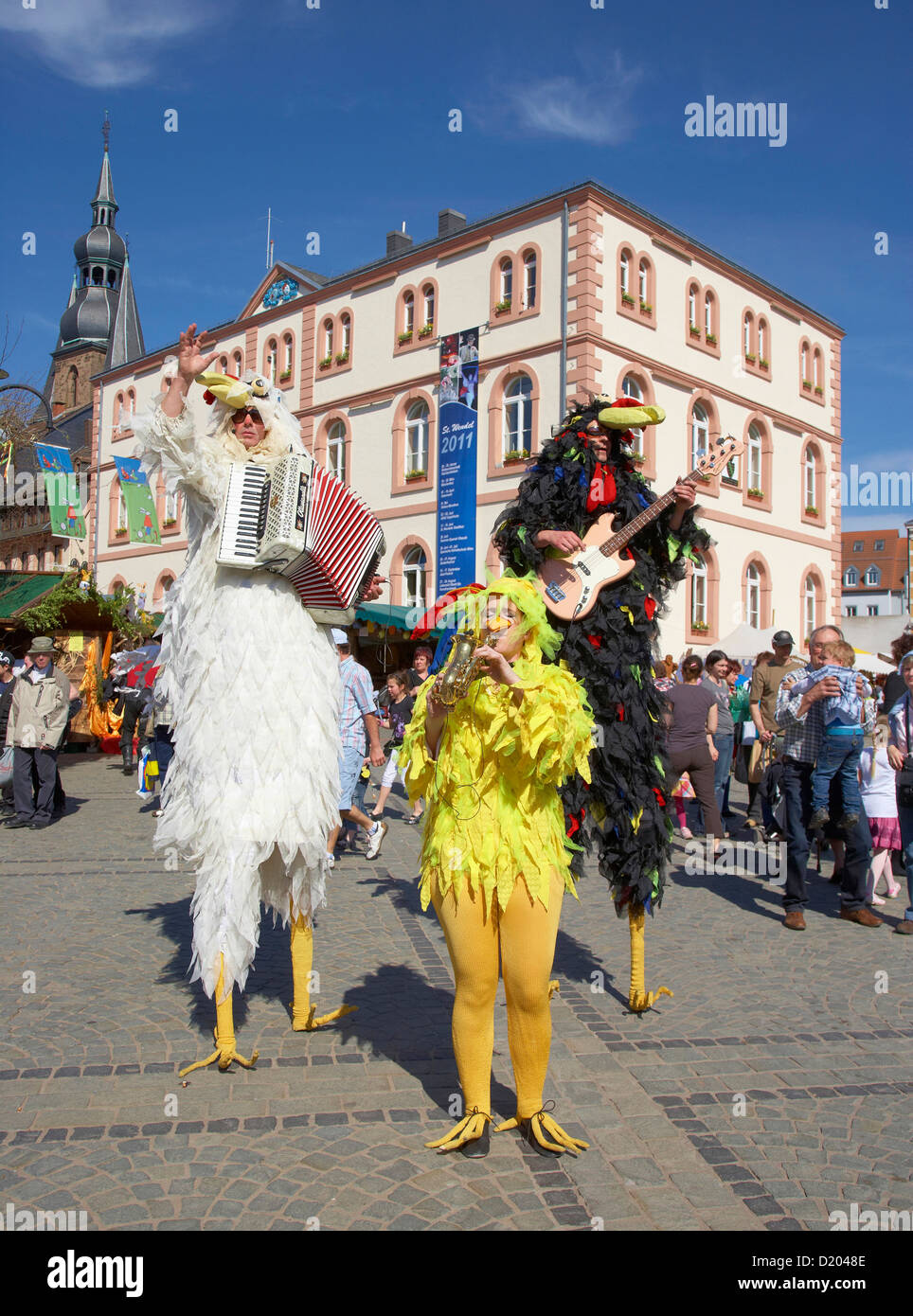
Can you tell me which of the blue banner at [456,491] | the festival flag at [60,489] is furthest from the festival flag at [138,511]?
the blue banner at [456,491]

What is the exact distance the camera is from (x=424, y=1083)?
3.68 m

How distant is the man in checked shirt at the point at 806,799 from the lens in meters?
6.45

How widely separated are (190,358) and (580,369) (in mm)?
18109

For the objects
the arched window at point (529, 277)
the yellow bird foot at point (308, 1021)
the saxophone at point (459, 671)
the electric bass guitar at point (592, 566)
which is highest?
the arched window at point (529, 277)

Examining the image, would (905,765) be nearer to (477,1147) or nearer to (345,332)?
(477,1147)

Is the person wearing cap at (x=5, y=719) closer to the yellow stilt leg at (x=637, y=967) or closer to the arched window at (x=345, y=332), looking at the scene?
the yellow stilt leg at (x=637, y=967)

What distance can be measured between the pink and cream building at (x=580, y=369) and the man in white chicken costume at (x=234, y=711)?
15.0 metres

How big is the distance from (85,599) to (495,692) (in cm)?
1703

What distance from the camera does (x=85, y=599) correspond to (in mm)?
18484

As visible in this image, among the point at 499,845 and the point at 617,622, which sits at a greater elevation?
the point at 617,622

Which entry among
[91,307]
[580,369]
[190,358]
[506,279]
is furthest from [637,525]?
[91,307]

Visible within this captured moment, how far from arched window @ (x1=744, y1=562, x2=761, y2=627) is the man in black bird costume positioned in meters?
22.0

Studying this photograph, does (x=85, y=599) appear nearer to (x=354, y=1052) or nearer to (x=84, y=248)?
(x=354, y=1052)
